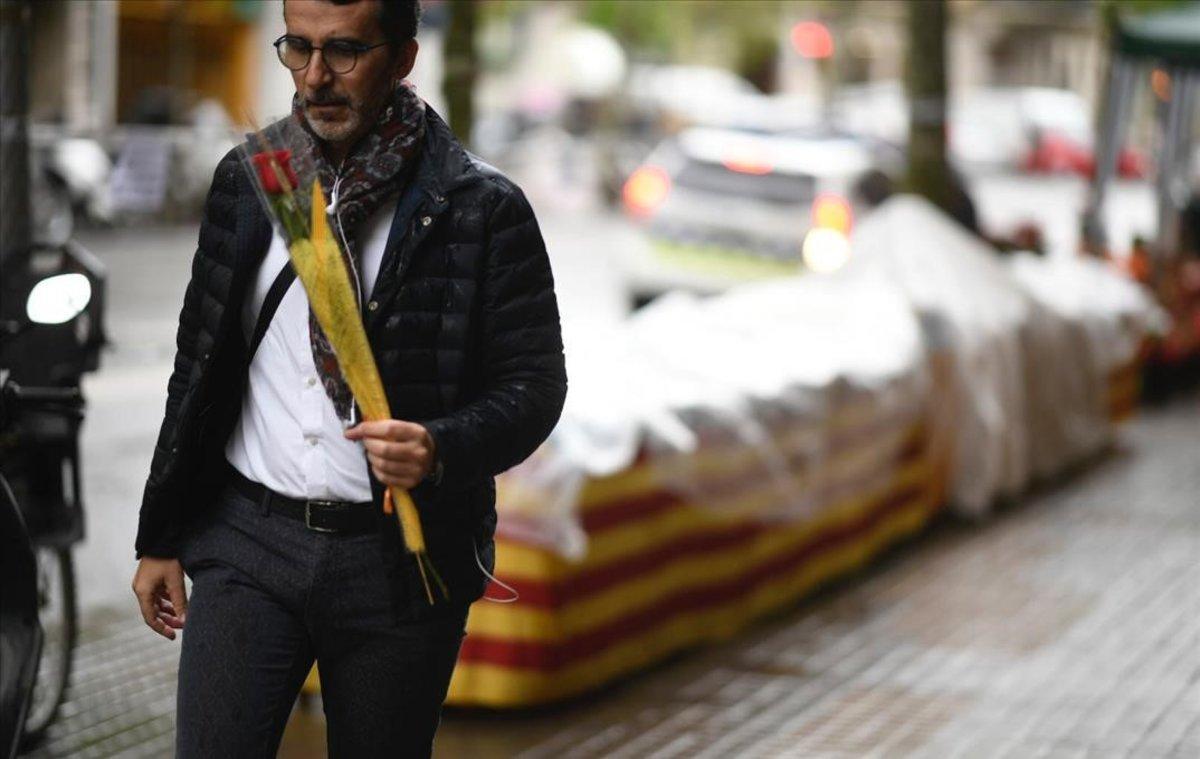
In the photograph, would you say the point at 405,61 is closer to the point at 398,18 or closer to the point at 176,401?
the point at 398,18

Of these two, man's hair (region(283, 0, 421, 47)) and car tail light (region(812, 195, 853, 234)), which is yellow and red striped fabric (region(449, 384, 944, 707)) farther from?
car tail light (region(812, 195, 853, 234))

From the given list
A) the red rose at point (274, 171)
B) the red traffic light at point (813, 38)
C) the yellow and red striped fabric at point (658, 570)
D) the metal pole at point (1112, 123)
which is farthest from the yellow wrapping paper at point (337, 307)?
the red traffic light at point (813, 38)

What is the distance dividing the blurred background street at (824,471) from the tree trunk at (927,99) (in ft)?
0.07

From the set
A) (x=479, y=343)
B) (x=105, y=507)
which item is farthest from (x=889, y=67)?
(x=479, y=343)

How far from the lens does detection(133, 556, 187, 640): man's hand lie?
338cm

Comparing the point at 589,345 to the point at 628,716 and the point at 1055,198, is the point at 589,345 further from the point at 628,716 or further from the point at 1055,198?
the point at 1055,198

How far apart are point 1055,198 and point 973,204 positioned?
28.2 meters

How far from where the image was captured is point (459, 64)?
9.16 meters

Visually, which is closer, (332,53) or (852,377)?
(332,53)

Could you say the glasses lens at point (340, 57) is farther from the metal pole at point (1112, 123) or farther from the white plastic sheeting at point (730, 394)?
the metal pole at point (1112, 123)

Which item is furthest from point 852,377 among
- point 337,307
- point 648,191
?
point 648,191

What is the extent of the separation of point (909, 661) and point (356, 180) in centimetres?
465

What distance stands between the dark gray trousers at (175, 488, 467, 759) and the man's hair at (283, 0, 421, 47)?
76 centimetres

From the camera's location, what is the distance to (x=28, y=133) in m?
7.07
